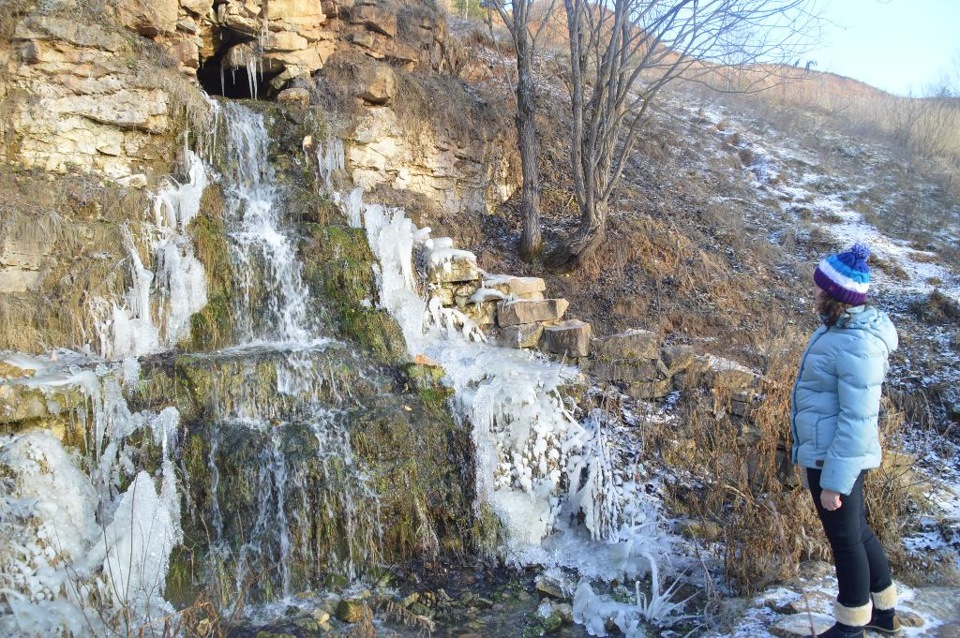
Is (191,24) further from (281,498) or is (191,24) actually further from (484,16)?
(484,16)

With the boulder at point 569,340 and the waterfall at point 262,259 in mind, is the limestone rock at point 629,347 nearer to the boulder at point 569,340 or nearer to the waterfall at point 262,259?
the boulder at point 569,340

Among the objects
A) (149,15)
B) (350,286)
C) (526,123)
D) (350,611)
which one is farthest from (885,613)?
(149,15)

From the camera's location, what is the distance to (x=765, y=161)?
1451 centimetres

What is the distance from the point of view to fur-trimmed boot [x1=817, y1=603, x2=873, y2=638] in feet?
8.92

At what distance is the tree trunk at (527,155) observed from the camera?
8.86 metres

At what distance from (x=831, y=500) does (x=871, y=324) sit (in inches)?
30.7

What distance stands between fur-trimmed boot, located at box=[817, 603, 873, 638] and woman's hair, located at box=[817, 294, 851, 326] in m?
1.25

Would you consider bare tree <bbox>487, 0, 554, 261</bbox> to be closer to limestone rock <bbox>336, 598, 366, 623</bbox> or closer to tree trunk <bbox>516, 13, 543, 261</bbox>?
tree trunk <bbox>516, 13, 543, 261</bbox>

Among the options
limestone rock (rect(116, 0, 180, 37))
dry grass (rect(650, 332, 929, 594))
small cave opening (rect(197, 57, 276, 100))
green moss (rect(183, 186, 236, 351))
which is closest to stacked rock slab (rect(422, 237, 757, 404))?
dry grass (rect(650, 332, 929, 594))

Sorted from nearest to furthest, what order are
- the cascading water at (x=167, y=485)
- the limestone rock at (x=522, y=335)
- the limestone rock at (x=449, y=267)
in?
the cascading water at (x=167, y=485)
the limestone rock at (x=522, y=335)
the limestone rock at (x=449, y=267)

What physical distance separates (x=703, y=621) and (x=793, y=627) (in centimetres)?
74

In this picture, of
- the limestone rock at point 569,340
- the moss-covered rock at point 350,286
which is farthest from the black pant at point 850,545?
the moss-covered rock at point 350,286

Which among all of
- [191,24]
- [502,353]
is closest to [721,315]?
[502,353]

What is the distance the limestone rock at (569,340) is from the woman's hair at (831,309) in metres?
3.74
